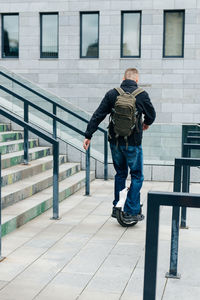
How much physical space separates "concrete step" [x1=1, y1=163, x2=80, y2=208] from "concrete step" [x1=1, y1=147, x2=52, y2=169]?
1.32 feet

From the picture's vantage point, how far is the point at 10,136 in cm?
932

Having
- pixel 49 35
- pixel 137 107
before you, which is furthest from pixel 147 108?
pixel 49 35

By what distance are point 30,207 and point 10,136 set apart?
3.32 meters

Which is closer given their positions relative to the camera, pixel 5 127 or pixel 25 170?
pixel 25 170

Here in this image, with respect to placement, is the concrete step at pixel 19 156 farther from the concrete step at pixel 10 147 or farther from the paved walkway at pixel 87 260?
the paved walkway at pixel 87 260

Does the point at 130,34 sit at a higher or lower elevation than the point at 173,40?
higher

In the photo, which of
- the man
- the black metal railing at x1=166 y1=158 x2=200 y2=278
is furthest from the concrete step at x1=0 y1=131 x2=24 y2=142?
the black metal railing at x1=166 y1=158 x2=200 y2=278

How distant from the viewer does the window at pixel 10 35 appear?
55.2 feet

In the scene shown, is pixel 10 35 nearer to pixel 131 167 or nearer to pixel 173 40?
pixel 173 40

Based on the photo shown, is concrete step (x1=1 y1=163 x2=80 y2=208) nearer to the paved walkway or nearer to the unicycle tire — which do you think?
the paved walkway

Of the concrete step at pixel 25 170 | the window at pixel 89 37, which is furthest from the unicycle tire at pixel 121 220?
the window at pixel 89 37

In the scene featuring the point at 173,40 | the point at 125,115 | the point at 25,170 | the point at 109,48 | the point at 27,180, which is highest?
the point at 173,40

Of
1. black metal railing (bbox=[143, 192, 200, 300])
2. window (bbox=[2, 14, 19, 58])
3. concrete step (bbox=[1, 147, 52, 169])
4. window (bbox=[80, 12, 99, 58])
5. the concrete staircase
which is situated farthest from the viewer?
window (bbox=[2, 14, 19, 58])

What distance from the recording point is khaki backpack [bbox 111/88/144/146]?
5523 mm
